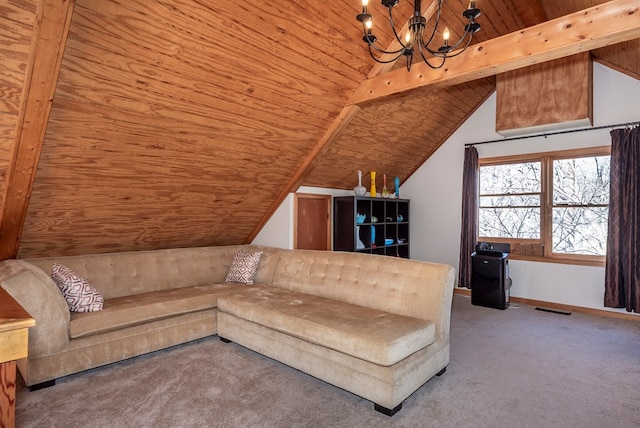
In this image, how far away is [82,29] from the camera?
2.10m

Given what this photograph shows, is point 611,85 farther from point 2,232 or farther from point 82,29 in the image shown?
point 2,232

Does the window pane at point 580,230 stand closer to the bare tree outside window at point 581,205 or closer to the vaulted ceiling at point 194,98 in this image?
the bare tree outside window at point 581,205

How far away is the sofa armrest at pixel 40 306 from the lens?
241 cm

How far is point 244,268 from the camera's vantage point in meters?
4.04

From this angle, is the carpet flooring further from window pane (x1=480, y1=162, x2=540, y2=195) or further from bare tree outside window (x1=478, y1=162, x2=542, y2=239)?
window pane (x1=480, y1=162, x2=540, y2=195)

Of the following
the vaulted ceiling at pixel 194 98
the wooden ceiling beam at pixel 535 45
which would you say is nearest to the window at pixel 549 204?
the vaulted ceiling at pixel 194 98

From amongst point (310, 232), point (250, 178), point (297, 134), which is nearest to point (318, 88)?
point (297, 134)

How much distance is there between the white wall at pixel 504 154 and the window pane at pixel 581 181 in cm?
22

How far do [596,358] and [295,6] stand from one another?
3.66m

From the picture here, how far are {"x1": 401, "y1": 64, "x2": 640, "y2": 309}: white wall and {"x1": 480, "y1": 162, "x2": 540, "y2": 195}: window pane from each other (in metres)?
0.21

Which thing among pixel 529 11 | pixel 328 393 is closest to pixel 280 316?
pixel 328 393

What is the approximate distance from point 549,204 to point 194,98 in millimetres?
4479

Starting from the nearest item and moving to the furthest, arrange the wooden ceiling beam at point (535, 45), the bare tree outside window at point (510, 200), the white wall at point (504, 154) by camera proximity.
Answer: the wooden ceiling beam at point (535, 45) → the white wall at point (504, 154) → the bare tree outside window at point (510, 200)

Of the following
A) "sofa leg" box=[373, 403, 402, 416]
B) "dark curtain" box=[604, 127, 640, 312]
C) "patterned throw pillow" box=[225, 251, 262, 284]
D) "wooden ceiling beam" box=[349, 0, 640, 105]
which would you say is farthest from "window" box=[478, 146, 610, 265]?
"sofa leg" box=[373, 403, 402, 416]
